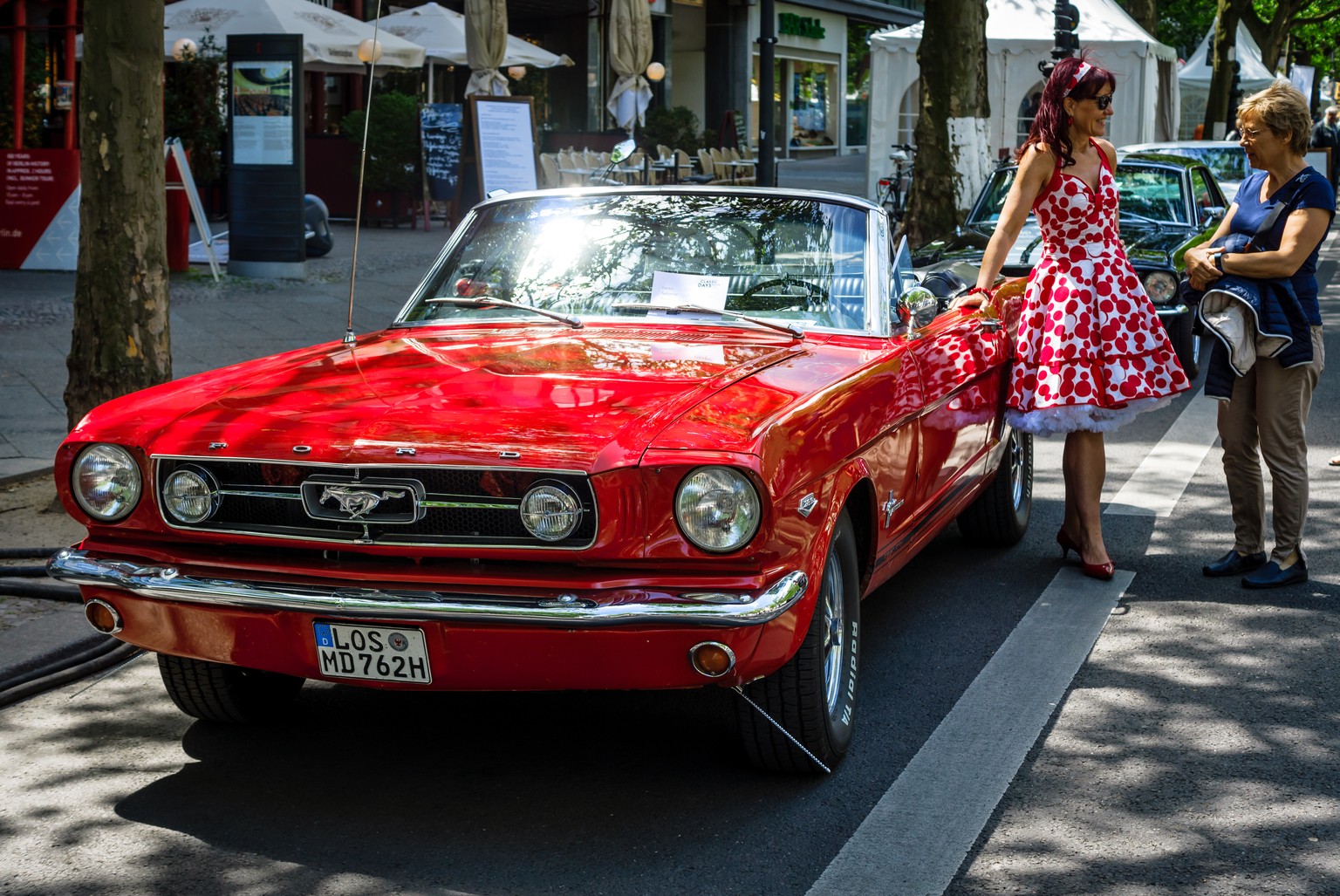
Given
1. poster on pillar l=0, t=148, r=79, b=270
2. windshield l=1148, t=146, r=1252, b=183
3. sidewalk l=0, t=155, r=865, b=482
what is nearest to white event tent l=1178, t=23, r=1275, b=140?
windshield l=1148, t=146, r=1252, b=183

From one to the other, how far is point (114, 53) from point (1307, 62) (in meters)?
69.4

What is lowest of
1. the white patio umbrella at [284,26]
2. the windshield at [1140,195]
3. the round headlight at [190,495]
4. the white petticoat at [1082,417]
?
the white petticoat at [1082,417]

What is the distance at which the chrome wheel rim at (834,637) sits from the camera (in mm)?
4223

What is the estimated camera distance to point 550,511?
3.74 meters

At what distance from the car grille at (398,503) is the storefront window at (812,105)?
4220 centimetres

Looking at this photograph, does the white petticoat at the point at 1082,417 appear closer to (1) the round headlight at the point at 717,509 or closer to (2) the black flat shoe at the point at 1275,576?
(2) the black flat shoe at the point at 1275,576

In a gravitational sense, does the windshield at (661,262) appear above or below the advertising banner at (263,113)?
below

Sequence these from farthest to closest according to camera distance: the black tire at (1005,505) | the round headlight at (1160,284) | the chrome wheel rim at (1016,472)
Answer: the round headlight at (1160,284)
the chrome wheel rim at (1016,472)
the black tire at (1005,505)

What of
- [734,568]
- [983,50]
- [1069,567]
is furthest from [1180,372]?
[983,50]

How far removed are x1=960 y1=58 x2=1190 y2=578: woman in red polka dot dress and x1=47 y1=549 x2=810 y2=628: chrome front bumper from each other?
2.55m

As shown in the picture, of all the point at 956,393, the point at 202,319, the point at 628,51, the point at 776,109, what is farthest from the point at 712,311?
the point at 776,109

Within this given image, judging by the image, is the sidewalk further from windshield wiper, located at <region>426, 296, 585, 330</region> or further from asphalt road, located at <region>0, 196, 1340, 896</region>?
asphalt road, located at <region>0, 196, 1340, 896</region>

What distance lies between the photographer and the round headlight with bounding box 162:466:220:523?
4016 millimetres

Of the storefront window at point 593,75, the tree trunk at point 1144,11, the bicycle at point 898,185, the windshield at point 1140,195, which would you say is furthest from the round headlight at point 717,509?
the storefront window at point 593,75
